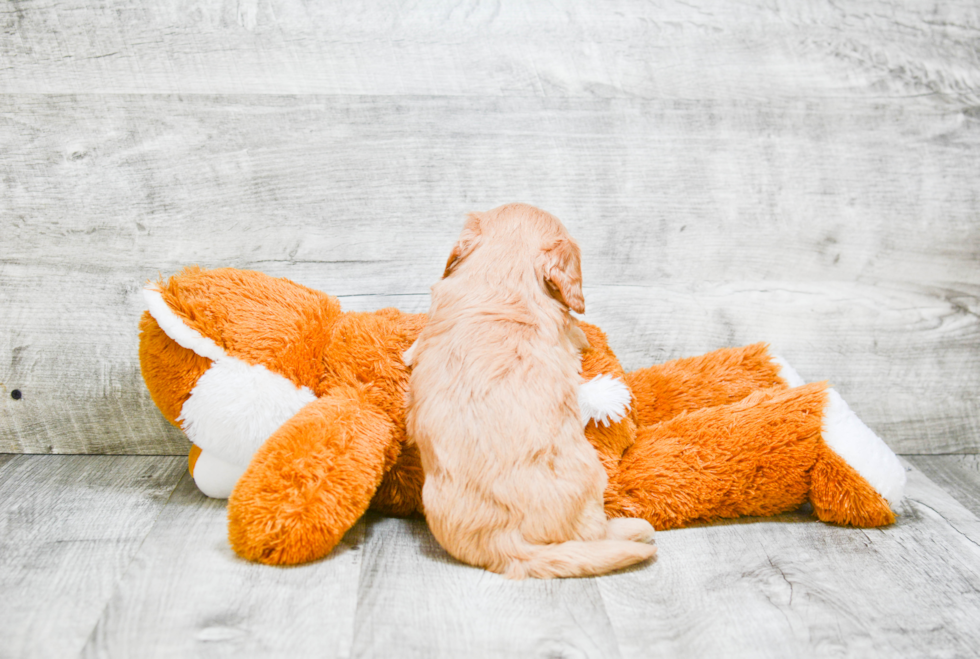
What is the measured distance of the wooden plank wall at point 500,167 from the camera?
1.33 meters

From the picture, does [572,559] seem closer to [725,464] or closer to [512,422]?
[512,422]

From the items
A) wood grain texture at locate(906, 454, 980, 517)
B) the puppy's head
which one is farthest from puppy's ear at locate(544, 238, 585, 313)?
wood grain texture at locate(906, 454, 980, 517)

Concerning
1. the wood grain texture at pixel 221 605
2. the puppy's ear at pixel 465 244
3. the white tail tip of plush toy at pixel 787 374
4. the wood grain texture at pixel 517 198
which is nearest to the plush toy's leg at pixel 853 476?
the white tail tip of plush toy at pixel 787 374

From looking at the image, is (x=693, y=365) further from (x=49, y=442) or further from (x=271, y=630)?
(x=49, y=442)

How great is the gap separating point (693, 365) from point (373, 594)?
27.1 inches

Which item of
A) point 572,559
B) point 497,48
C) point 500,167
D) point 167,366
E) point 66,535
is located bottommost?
point 66,535

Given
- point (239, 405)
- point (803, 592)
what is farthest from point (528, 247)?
point (803, 592)

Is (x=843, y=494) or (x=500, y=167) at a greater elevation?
(x=500, y=167)

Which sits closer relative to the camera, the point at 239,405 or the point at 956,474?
the point at 239,405

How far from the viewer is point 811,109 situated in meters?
1.46

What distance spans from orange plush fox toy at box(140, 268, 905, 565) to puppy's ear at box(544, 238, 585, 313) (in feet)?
0.44

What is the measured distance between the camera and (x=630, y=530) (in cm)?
102

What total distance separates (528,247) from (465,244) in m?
0.10

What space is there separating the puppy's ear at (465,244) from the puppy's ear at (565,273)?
0.11 m
